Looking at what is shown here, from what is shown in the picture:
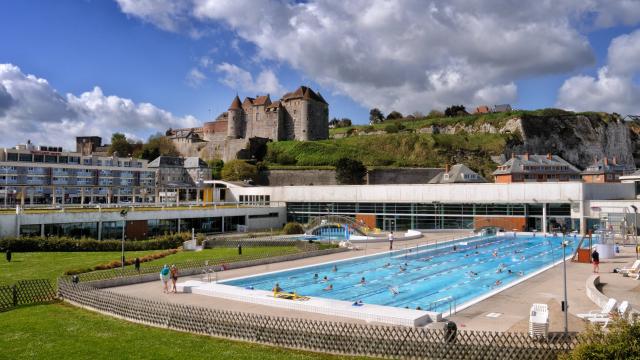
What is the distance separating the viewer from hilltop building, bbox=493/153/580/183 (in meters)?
69.3

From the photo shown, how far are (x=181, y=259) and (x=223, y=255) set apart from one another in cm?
316

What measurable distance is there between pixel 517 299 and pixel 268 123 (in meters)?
98.1

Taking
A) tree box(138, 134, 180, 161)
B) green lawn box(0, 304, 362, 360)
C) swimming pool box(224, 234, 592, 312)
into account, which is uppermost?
tree box(138, 134, 180, 161)

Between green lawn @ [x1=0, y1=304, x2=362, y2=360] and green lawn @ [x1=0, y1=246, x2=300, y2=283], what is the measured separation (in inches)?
376

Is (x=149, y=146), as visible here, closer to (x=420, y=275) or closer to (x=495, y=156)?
(x=495, y=156)

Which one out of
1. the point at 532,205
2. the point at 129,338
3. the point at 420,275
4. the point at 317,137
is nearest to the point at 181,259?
the point at 420,275

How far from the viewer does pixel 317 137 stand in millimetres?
113125

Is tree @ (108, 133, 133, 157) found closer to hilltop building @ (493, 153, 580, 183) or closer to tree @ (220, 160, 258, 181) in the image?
tree @ (220, 160, 258, 181)

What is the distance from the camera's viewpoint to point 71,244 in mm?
35344

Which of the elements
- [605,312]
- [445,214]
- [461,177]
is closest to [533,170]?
[461,177]

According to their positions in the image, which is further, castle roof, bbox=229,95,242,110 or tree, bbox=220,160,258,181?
castle roof, bbox=229,95,242,110

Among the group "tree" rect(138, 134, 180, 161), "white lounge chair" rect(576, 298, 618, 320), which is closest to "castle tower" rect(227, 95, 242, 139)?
"tree" rect(138, 134, 180, 161)

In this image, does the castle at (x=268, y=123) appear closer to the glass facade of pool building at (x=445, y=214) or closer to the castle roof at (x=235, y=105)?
the castle roof at (x=235, y=105)

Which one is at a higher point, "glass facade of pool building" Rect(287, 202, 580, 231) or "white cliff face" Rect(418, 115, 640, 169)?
"white cliff face" Rect(418, 115, 640, 169)
